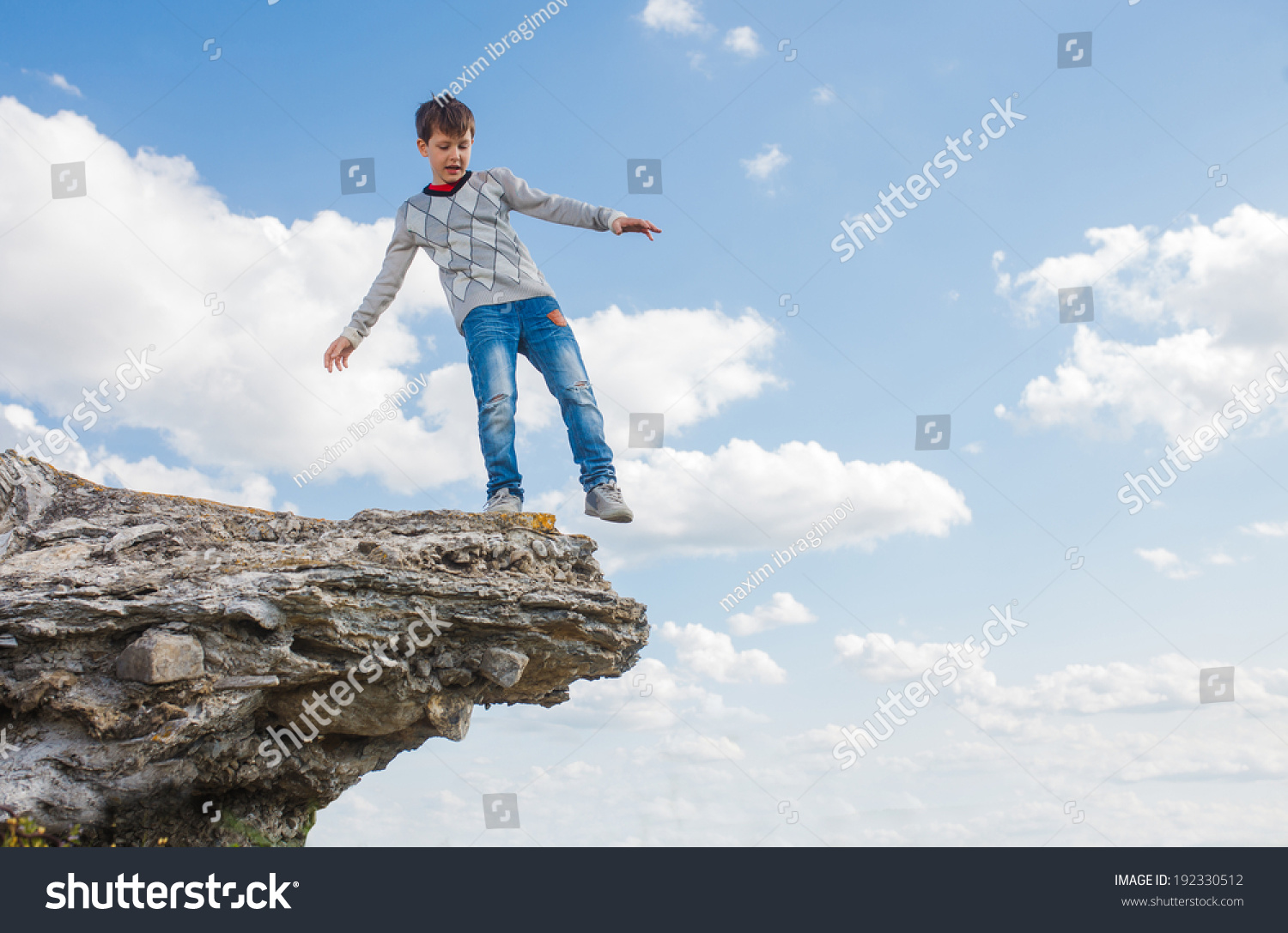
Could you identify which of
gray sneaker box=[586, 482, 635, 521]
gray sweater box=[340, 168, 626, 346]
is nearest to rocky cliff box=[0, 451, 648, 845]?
gray sneaker box=[586, 482, 635, 521]

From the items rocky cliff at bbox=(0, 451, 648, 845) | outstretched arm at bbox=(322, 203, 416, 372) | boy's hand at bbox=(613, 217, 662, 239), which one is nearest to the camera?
rocky cliff at bbox=(0, 451, 648, 845)

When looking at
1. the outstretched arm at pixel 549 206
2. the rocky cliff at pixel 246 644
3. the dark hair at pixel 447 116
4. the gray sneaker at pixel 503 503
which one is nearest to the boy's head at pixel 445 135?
the dark hair at pixel 447 116

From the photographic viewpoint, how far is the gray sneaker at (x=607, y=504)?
7977mm

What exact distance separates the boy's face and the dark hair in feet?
0.18

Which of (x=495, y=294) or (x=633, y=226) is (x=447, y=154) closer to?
(x=495, y=294)

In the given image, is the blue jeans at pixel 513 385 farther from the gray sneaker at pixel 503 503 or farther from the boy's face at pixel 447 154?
the boy's face at pixel 447 154

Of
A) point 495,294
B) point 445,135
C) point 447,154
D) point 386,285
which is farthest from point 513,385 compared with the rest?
point 445,135

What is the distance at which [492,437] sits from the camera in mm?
8180

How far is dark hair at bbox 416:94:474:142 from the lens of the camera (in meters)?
8.29

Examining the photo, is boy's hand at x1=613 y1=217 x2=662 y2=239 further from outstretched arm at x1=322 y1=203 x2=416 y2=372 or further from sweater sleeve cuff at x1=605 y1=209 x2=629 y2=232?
outstretched arm at x1=322 y1=203 x2=416 y2=372

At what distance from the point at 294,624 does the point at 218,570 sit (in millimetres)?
812

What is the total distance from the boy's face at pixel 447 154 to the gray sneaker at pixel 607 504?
135 inches

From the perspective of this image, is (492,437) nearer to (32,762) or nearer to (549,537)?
(549,537)

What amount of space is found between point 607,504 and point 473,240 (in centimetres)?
292
